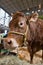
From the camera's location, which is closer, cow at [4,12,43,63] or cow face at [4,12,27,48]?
cow at [4,12,43,63]

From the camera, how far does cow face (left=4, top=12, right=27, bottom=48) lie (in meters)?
2.06

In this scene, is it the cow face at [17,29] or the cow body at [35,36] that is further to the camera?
the cow face at [17,29]

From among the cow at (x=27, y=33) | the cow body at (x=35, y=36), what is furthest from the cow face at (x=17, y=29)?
the cow body at (x=35, y=36)

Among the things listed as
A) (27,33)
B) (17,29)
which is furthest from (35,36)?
(17,29)

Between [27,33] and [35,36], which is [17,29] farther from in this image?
[35,36]

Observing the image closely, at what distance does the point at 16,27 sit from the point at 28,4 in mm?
4927

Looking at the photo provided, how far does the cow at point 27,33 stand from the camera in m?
1.90

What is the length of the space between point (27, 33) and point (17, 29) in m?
0.26

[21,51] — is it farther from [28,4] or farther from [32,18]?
[28,4]

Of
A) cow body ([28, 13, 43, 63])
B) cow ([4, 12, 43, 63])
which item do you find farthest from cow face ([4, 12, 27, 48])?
cow body ([28, 13, 43, 63])

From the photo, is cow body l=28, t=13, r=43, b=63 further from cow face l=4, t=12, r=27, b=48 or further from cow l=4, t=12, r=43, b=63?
cow face l=4, t=12, r=27, b=48

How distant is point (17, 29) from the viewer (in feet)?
7.19

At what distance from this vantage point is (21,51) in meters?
Result: 2.31

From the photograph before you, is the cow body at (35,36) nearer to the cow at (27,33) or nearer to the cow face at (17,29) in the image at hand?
the cow at (27,33)
